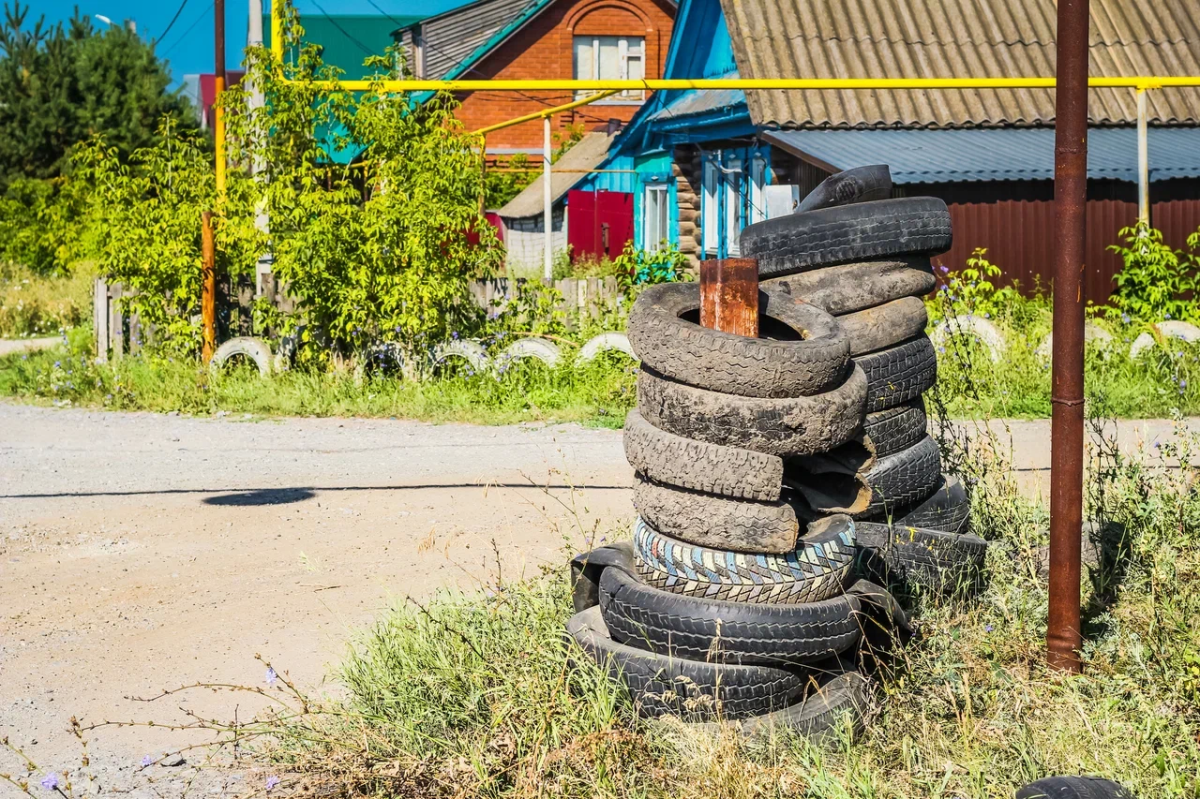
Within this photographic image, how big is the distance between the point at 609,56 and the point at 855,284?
30.0m

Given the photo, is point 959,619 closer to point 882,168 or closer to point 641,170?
point 882,168

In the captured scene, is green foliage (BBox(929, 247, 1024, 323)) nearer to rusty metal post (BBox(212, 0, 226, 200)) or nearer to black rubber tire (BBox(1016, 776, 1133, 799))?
rusty metal post (BBox(212, 0, 226, 200))

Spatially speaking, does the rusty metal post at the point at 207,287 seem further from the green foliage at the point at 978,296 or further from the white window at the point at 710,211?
the white window at the point at 710,211

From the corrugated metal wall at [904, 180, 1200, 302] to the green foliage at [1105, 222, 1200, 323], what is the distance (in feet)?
3.53

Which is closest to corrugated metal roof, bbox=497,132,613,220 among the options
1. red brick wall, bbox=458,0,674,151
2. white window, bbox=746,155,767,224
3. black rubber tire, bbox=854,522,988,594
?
red brick wall, bbox=458,0,674,151

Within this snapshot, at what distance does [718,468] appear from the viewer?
4023mm

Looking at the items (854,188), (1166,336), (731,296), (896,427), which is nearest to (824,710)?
(731,296)

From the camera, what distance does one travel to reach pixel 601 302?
12789 millimetres

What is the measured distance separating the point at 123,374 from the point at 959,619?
9503 mm

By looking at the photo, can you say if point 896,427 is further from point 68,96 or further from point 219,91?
point 68,96

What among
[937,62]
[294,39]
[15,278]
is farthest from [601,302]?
[15,278]

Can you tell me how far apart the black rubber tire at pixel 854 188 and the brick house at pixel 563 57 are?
88.5 feet

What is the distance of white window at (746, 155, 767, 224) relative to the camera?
17156 mm

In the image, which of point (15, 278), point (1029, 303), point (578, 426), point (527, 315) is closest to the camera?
point (578, 426)
